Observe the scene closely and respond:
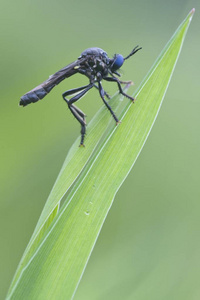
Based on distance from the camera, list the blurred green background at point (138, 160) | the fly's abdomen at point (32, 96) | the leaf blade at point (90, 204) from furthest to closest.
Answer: the fly's abdomen at point (32, 96)
the blurred green background at point (138, 160)
the leaf blade at point (90, 204)

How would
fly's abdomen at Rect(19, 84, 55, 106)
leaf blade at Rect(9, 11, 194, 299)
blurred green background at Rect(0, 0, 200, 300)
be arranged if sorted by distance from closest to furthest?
leaf blade at Rect(9, 11, 194, 299) → blurred green background at Rect(0, 0, 200, 300) → fly's abdomen at Rect(19, 84, 55, 106)

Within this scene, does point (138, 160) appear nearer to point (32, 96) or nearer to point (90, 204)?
point (32, 96)

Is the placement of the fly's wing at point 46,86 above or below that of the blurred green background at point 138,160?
above

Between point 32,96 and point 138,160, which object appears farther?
point 138,160

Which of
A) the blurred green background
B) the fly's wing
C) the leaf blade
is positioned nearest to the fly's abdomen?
the fly's wing

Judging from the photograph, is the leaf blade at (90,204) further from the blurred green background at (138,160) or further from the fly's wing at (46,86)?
the fly's wing at (46,86)

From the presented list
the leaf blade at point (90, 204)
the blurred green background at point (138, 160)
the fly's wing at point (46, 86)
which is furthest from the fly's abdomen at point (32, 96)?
the leaf blade at point (90, 204)

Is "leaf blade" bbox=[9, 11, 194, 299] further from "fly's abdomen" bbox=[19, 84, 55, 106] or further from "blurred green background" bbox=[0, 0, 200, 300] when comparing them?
"fly's abdomen" bbox=[19, 84, 55, 106]

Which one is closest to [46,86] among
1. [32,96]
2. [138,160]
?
[32,96]

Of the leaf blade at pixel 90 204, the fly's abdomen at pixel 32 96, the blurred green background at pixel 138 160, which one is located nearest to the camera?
the leaf blade at pixel 90 204

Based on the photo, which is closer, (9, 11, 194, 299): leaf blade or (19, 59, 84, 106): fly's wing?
(9, 11, 194, 299): leaf blade
